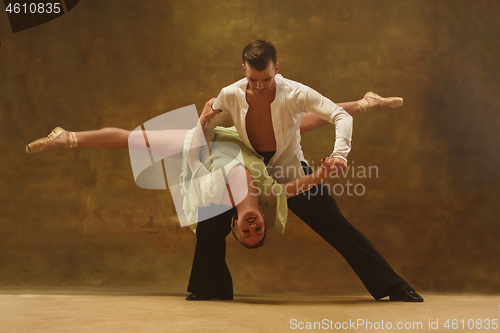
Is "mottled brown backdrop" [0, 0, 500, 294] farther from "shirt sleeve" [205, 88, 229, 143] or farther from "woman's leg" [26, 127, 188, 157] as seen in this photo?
"shirt sleeve" [205, 88, 229, 143]

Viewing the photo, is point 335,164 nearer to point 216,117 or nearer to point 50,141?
point 216,117

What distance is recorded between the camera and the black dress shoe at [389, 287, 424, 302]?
2562mm

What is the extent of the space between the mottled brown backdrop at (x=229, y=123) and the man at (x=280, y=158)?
1.44 m

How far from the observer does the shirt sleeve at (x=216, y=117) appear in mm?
2590

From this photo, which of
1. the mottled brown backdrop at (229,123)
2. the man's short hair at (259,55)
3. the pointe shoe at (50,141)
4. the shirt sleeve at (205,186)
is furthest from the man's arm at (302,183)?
the mottled brown backdrop at (229,123)

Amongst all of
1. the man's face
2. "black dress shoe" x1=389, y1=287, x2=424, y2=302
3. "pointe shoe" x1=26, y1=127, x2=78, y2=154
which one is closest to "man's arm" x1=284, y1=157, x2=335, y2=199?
the man's face

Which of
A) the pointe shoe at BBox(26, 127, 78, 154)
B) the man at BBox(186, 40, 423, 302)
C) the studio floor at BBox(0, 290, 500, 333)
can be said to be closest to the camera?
the studio floor at BBox(0, 290, 500, 333)

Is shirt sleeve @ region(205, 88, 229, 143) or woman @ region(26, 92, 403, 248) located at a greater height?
shirt sleeve @ region(205, 88, 229, 143)

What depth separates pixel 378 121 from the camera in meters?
4.18

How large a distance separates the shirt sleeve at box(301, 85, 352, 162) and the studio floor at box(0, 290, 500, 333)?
79 centimetres

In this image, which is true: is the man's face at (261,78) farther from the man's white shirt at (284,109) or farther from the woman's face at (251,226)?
the woman's face at (251,226)

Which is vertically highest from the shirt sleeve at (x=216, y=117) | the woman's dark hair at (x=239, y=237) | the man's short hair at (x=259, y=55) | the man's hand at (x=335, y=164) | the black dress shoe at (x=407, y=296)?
the man's short hair at (x=259, y=55)

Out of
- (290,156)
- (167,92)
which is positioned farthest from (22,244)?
(290,156)

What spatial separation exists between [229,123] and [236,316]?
2442mm
